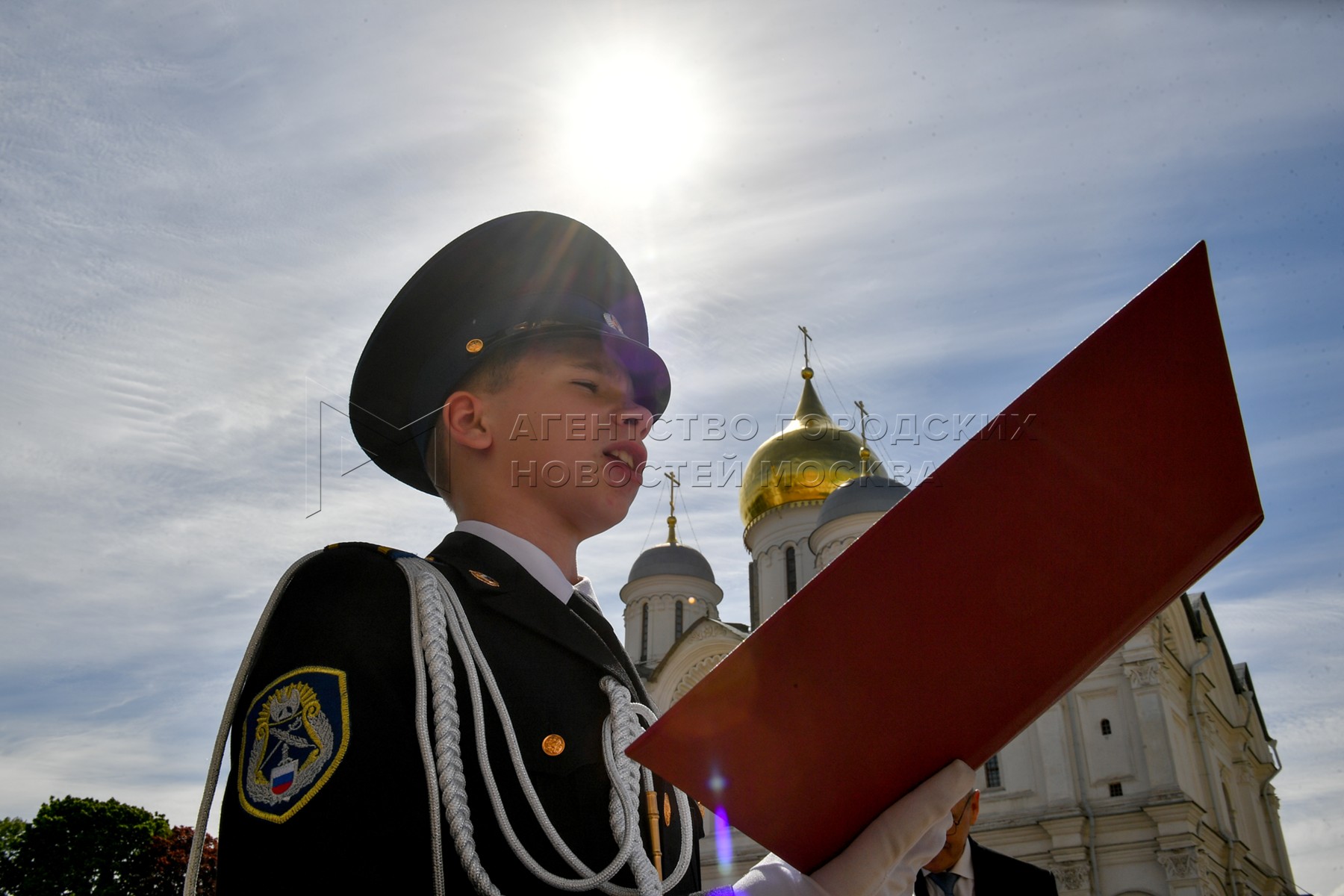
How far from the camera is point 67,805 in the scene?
102 ft

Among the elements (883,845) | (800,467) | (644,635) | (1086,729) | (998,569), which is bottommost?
(883,845)

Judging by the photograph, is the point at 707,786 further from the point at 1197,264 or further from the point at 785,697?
the point at 1197,264

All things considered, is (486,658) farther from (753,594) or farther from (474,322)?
(753,594)

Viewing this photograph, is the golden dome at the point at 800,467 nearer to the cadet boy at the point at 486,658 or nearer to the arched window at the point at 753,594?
the arched window at the point at 753,594

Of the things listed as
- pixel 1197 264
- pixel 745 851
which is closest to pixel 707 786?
pixel 1197 264

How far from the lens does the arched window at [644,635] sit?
102 feet

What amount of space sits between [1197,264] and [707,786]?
3.76 feet

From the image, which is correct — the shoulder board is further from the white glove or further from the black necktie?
the black necktie

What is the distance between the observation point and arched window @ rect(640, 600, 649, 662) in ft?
102

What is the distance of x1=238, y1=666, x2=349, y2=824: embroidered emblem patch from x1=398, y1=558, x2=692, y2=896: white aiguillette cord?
7.2 inches

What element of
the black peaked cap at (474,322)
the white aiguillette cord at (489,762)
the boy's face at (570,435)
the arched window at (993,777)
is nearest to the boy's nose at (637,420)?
the boy's face at (570,435)

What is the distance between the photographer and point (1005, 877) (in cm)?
524

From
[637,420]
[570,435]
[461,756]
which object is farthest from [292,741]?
[637,420]

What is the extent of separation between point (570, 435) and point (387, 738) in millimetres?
892
